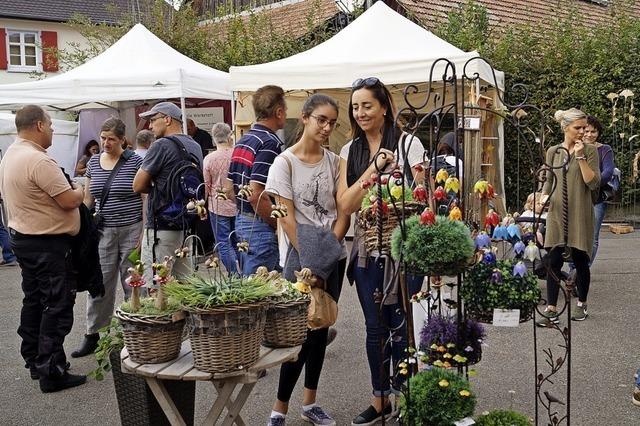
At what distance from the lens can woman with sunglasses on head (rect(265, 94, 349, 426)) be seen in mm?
4027

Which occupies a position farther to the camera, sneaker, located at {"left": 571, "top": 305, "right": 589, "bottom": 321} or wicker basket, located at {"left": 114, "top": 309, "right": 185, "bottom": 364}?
sneaker, located at {"left": 571, "top": 305, "right": 589, "bottom": 321}

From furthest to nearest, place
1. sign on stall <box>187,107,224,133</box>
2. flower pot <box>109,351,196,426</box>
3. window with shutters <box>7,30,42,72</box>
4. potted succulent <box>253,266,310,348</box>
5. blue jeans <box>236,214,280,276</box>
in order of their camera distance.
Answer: window with shutters <box>7,30,42,72</box> < sign on stall <box>187,107,224,133</box> < blue jeans <box>236,214,280,276</box> < flower pot <box>109,351,196,426</box> < potted succulent <box>253,266,310,348</box>

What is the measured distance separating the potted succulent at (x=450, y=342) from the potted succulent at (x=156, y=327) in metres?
1.04

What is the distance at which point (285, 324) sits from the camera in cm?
330

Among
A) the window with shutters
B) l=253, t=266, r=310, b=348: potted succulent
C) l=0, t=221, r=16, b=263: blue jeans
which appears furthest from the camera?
the window with shutters

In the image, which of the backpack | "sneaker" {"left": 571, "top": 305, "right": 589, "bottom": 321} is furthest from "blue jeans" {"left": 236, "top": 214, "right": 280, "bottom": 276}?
"sneaker" {"left": 571, "top": 305, "right": 589, "bottom": 321}

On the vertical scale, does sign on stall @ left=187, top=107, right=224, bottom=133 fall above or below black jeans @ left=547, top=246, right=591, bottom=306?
above

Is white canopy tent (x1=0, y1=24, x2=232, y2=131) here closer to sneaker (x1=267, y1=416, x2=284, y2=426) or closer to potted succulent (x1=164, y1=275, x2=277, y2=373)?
sneaker (x1=267, y1=416, x2=284, y2=426)

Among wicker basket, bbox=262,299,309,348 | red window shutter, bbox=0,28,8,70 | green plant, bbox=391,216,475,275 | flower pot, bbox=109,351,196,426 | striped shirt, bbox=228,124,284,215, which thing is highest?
red window shutter, bbox=0,28,8,70

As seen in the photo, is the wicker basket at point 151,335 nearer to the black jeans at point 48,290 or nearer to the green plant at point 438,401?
the green plant at point 438,401

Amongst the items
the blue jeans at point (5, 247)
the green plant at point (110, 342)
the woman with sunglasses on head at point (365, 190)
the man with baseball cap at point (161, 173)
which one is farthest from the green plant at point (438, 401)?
the blue jeans at point (5, 247)

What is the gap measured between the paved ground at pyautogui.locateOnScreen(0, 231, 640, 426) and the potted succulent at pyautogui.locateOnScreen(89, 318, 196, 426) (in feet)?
2.62

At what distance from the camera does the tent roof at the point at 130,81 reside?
10.1 metres

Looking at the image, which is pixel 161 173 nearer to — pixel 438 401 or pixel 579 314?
pixel 438 401
